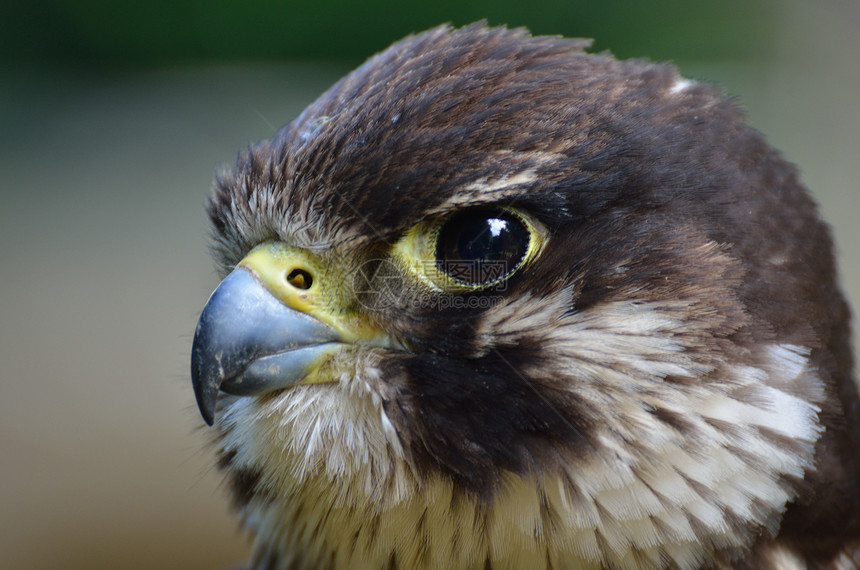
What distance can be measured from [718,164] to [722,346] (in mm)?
402

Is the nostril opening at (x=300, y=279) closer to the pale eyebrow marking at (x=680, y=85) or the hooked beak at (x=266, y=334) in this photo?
the hooked beak at (x=266, y=334)

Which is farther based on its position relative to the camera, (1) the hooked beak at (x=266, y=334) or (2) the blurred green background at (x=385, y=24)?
(2) the blurred green background at (x=385, y=24)

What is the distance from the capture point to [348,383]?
1433 millimetres

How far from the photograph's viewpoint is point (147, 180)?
24.3ft

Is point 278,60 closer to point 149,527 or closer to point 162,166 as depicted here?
point 162,166

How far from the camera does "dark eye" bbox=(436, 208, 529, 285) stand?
1393mm

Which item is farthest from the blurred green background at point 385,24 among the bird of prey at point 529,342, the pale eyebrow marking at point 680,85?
the bird of prey at point 529,342

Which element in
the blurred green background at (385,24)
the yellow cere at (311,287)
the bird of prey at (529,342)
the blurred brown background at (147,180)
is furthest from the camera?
the blurred green background at (385,24)

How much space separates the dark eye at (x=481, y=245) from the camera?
4.57ft

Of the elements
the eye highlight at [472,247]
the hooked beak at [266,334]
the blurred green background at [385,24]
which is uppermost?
the blurred green background at [385,24]

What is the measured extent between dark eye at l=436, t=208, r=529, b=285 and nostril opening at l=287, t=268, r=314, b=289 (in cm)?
29

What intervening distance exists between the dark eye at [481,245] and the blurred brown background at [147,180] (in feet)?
11.9

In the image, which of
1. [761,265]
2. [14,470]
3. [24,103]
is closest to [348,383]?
[761,265]

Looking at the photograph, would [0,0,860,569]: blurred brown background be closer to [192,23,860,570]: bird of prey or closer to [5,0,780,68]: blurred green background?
[5,0,780,68]: blurred green background
